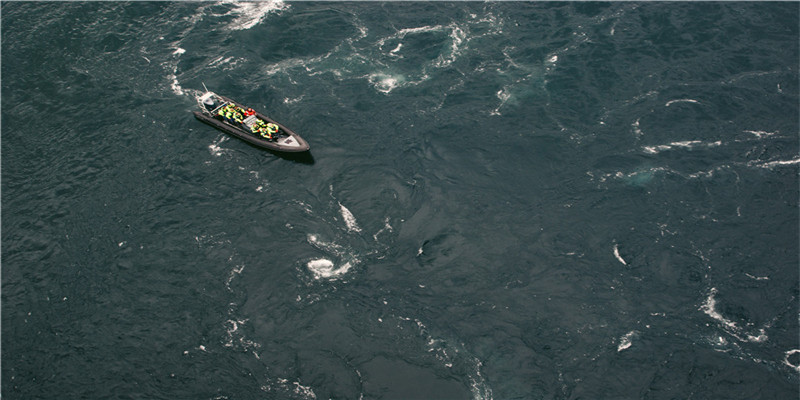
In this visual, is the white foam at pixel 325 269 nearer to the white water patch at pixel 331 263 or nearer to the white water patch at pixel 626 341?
the white water patch at pixel 331 263

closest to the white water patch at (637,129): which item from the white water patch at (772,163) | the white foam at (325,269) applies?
the white water patch at (772,163)

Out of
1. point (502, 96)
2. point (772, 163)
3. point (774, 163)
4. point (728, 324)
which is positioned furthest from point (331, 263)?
point (774, 163)

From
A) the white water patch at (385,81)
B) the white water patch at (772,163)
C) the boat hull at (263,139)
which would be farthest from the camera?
the white water patch at (385,81)

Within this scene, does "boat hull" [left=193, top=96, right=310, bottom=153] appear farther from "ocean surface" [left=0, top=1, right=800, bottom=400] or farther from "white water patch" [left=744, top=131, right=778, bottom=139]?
"white water patch" [left=744, top=131, right=778, bottom=139]

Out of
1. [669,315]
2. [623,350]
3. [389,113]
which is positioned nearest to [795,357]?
[669,315]

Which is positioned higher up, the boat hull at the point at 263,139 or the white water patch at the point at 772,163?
the boat hull at the point at 263,139

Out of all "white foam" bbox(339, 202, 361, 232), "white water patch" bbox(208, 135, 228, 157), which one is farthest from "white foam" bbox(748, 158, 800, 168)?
"white water patch" bbox(208, 135, 228, 157)

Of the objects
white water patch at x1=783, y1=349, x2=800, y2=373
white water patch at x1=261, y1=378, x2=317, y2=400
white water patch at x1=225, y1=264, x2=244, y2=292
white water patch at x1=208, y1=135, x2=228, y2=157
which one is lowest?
white water patch at x1=261, y1=378, x2=317, y2=400

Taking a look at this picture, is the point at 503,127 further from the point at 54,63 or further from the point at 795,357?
the point at 54,63
